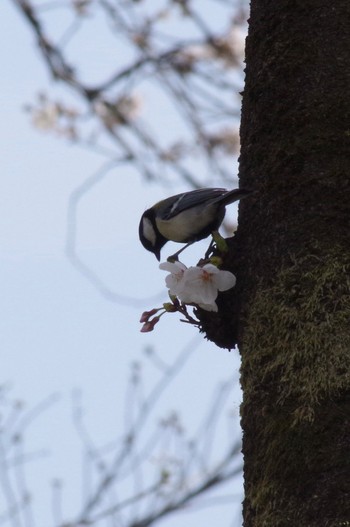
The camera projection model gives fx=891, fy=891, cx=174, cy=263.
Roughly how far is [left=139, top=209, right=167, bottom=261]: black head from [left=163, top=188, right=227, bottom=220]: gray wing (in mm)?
290

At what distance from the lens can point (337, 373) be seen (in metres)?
1.67

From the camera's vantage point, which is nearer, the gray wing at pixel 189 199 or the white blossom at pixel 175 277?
the white blossom at pixel 175 277

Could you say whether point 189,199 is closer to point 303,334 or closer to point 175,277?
point 175,277

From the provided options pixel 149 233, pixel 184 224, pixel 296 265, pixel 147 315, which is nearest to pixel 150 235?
pixel 149 233

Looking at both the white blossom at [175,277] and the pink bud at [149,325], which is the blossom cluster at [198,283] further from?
the pink bud at [149,325]

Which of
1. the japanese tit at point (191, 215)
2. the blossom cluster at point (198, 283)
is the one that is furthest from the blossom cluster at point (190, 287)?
the japanese tit at point (191, 215)

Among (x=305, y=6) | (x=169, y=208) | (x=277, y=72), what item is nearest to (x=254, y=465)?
(x=277, y=72)

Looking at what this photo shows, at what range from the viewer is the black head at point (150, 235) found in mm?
3740

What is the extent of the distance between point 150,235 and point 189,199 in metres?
0.64

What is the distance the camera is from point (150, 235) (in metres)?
3.75

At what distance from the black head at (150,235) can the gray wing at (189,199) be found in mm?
290

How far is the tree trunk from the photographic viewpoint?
1605mm

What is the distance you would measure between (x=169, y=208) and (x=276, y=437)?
1.77 meters

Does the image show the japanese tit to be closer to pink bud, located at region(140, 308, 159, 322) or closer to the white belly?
the white belly
